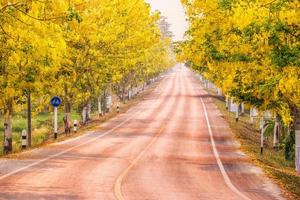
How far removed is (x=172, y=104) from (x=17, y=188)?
53.7 m

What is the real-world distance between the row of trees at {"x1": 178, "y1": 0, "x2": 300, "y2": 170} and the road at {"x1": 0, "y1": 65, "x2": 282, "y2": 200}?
122 inches

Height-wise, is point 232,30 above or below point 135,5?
below

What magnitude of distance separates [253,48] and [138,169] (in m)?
7.15

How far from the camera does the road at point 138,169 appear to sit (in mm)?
16141

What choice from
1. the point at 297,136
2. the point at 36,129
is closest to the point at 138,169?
the point at 297,136

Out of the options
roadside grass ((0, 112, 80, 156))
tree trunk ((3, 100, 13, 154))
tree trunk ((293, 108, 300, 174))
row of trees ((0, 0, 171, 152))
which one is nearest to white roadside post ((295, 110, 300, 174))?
tree trunk ((293, 108, 300, 174))

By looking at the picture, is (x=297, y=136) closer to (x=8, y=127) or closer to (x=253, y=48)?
(x=253, y=48)

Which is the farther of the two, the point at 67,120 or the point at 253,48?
the point at 67,120

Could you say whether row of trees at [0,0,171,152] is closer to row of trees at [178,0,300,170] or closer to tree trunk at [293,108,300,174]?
row of trees at [178,0,300,170]

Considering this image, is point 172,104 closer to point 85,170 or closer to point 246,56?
point 246,56

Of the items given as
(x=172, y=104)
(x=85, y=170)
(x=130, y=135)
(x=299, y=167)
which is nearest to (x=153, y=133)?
(x=130, y=135)

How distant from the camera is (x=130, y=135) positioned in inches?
1463

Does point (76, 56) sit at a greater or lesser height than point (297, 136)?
greater

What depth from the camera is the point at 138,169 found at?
21312 mm
